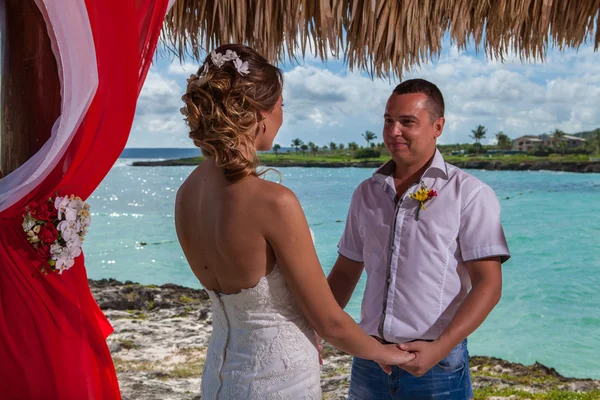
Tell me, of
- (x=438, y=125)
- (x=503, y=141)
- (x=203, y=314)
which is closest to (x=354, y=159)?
(x=503, y=141)

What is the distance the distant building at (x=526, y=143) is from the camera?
4412 centimetres

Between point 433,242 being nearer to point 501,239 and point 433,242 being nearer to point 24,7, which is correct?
point 501,239

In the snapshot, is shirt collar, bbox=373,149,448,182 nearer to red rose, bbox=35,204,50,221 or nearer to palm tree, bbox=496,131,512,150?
red rose, bbox=35,204,50,221

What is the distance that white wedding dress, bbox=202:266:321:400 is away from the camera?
1688mm

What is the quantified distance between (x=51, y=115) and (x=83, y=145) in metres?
0.24

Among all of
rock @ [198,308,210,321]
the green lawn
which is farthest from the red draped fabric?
the green lawn

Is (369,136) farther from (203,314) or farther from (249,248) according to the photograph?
(249,248)

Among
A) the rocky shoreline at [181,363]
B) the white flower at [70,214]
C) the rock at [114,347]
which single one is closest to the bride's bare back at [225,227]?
the white flower at [70,214]

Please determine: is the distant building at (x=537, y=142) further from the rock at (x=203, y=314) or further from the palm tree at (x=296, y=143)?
the rock at (x=203, y=314)

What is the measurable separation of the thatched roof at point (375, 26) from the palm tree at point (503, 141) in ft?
148

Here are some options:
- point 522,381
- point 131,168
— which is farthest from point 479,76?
point 522,381

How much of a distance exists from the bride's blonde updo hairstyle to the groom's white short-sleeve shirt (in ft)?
2.40

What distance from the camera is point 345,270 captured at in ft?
7.77

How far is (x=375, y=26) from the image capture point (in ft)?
11.2
